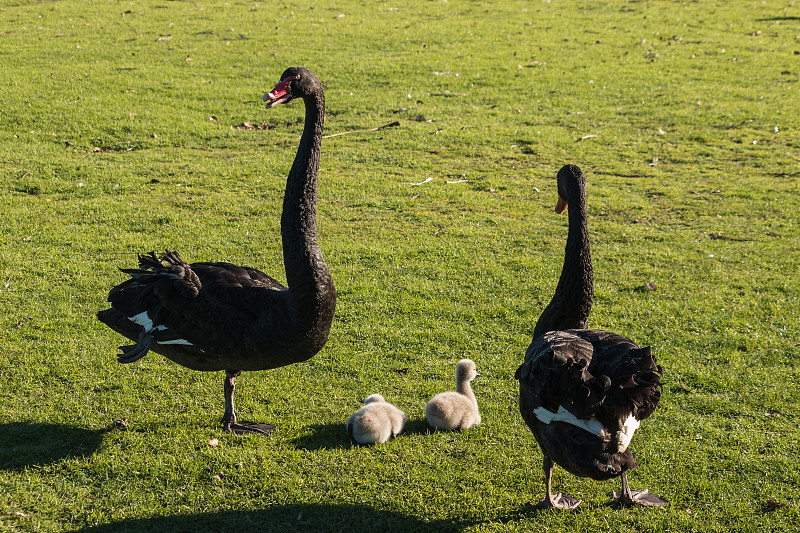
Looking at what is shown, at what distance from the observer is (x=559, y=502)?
13.9 feet

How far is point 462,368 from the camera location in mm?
5207

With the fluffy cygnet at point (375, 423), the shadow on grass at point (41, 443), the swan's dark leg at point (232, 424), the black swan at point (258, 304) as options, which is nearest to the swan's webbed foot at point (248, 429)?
the swan's dark leg at point (232, 424)

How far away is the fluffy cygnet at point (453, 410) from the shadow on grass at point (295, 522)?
0.84 meters

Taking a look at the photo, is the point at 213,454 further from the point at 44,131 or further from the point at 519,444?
the point at 44,131

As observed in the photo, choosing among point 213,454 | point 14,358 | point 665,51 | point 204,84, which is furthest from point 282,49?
point 213,454

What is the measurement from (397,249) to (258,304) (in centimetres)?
348

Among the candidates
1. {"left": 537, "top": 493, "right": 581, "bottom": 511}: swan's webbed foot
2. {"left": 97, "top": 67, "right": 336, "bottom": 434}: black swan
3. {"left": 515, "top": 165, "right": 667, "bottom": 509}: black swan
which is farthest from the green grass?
{"left": 515, "top": 165, "right": 667, "bottom": 509}: black swan

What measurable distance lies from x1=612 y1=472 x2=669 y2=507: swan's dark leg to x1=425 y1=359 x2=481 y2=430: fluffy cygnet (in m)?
1.11

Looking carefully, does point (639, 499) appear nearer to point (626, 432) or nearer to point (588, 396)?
point (626, 432)

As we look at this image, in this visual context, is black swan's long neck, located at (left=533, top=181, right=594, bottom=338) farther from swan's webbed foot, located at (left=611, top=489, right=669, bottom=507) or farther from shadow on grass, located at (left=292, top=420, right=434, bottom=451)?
shadow on grass, located at (left=292, top=420, right=434, bottom=451)

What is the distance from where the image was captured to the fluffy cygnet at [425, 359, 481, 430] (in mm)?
4801

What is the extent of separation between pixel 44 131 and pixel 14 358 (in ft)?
21.9

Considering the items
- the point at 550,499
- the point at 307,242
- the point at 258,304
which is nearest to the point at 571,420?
the point at 550,499

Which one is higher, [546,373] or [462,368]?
[546,373]
